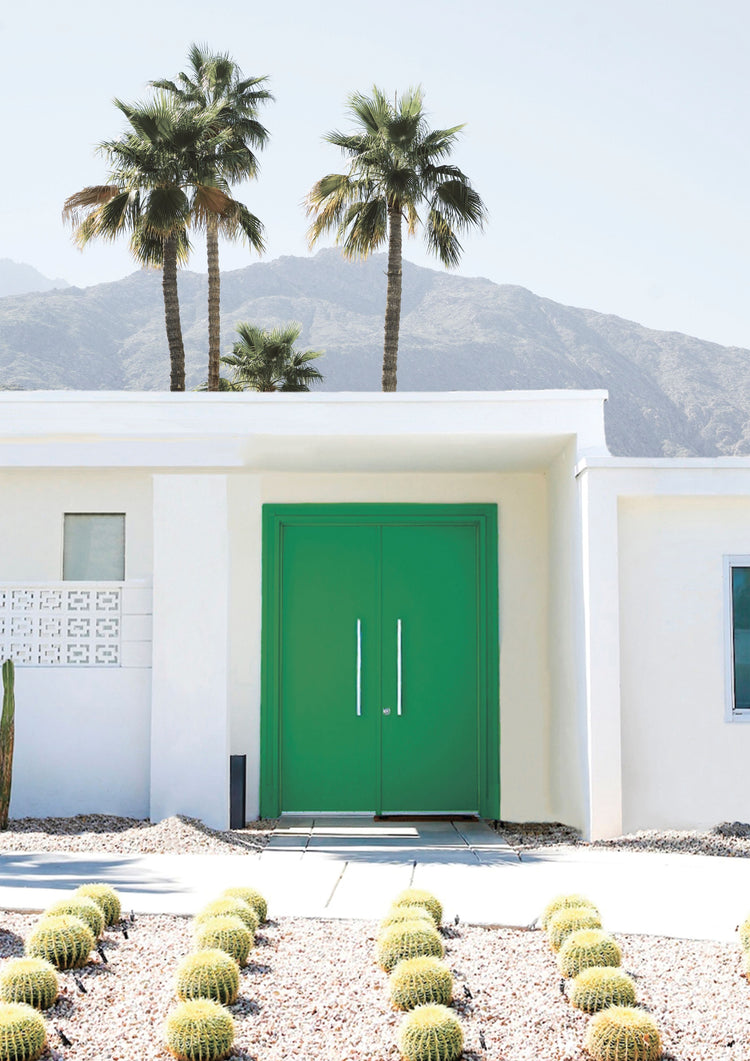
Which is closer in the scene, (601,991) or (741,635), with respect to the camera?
(601,991)

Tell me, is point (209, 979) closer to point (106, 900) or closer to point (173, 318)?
point (106, 900)

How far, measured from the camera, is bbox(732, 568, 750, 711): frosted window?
8211mm

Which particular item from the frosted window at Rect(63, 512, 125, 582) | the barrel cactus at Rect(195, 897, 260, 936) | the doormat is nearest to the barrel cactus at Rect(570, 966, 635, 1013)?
the barrel cactus at Rect(195, 897, 260, 936)

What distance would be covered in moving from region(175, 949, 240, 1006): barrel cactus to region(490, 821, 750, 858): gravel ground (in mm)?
3845

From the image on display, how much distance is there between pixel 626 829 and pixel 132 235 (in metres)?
14.9

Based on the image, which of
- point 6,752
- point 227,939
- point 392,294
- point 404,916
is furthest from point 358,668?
point 392,294

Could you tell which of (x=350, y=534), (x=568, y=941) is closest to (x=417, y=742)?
(x=350, y=534)

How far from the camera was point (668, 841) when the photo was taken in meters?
7.30

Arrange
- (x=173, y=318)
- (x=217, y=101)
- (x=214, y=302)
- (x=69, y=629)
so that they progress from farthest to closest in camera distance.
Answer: (x=217, y=101) < (x=214, y=302) < (x=173, y=318) < (x=69, y=629)

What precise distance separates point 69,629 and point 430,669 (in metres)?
3.17

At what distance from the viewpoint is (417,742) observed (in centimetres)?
990

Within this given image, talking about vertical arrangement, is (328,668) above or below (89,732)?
above

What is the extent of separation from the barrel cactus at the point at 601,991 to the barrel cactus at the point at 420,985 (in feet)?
1.44

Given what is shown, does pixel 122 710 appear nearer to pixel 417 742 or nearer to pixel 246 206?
pixel 417 742
